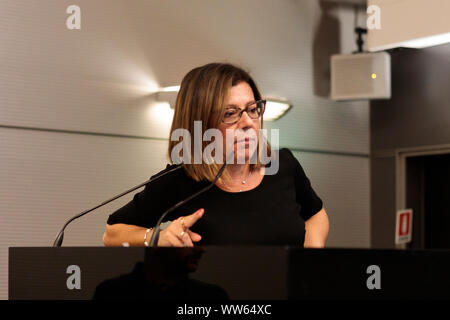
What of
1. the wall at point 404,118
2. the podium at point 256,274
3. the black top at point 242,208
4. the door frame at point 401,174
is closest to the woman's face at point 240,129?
the black top at point 242,208

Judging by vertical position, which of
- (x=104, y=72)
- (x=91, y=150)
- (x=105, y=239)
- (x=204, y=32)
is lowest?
(x=105, y=239)

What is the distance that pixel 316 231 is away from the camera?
184 cm

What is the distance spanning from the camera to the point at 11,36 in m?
3.51

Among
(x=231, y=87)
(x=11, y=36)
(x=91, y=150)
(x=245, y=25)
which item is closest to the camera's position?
(x=231, y=87)

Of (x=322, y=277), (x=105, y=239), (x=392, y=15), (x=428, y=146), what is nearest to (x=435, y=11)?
(x=392, y=15)

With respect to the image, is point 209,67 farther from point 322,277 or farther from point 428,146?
point 428,146

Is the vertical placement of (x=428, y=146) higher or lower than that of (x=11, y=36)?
lower

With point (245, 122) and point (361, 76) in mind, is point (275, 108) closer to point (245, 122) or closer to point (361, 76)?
point (361, 76)

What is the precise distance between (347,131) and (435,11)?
4.20 feet

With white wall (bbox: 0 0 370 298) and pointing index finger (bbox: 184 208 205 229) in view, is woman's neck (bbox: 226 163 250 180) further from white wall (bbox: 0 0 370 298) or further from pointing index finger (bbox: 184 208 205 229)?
white wall (bbox: 0 0 370 298)

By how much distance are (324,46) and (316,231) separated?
318 centimetres

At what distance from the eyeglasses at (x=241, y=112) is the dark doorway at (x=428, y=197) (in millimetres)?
3299

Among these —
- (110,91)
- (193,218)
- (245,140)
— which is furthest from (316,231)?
(110,91)

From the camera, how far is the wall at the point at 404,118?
14.9 ft
